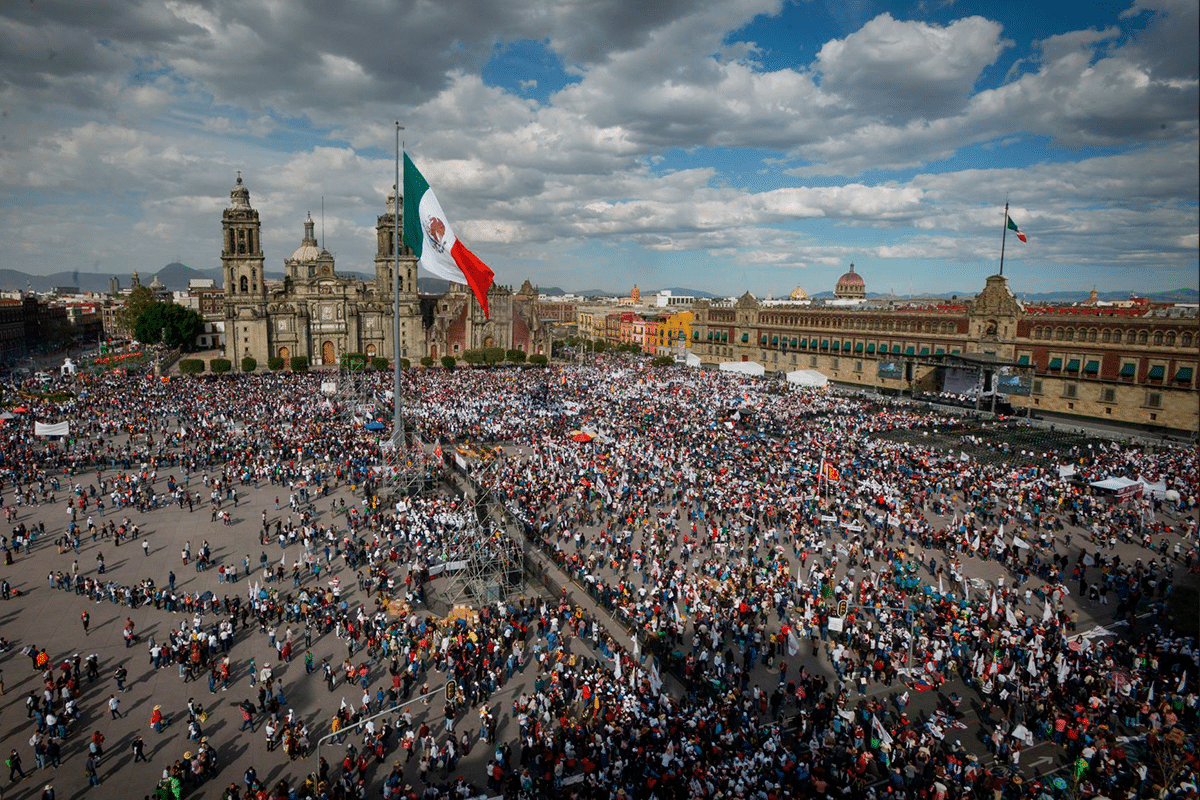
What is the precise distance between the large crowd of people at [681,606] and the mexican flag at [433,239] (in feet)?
29.1

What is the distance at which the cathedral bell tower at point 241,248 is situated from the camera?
7581cm

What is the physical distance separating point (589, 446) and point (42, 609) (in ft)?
82.5

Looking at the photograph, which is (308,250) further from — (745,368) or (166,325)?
(745,368)

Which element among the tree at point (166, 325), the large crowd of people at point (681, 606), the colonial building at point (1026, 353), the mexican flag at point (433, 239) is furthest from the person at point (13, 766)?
the tree at point (166, 325)

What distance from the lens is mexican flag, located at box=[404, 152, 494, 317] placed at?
23.2 m

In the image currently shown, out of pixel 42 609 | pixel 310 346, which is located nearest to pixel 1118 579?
pixel 42 609

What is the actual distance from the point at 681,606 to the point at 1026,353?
49919 mm

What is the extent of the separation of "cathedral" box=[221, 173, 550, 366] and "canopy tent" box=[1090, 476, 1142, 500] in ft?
187

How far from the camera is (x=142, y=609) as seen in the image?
20.5 metres

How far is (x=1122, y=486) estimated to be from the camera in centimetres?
2920

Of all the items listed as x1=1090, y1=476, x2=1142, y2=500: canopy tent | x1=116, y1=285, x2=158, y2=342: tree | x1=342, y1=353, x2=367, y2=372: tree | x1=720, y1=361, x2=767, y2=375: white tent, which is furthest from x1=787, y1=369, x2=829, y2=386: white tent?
x1=116, y1=285, x2=158, y2=342: tree

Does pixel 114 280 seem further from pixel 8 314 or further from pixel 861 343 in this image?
pixel 861 343

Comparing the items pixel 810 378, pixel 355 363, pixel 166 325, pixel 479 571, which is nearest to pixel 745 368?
pixel 810 378

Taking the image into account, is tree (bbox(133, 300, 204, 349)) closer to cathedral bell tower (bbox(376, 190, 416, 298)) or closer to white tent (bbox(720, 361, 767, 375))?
cathedral bell tower (bbox(376, 190, 416, 298))
